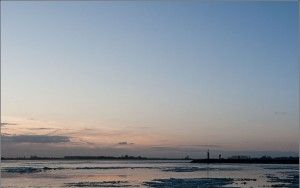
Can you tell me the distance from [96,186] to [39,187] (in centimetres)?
149

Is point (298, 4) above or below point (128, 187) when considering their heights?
above

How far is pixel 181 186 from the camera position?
11.4 m

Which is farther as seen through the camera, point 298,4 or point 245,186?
point 245,186

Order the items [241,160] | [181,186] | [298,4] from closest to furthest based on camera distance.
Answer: [298,4]
[181,186]
[241,160]

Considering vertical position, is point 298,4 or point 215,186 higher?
point 298,4

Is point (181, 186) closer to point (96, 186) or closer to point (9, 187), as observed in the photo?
point (96, 186)

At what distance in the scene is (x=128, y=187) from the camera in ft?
38.5

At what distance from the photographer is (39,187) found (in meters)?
11.5

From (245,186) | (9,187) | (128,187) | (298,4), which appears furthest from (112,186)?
(298,4)

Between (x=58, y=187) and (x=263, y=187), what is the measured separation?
5.55 meters

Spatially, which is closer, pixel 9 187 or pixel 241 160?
pixel 9 187

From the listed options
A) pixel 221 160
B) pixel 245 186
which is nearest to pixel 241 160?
pixel 221 160

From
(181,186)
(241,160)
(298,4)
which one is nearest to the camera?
(298,4)

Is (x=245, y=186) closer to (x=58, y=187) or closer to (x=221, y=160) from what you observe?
(x=58, y=187)
